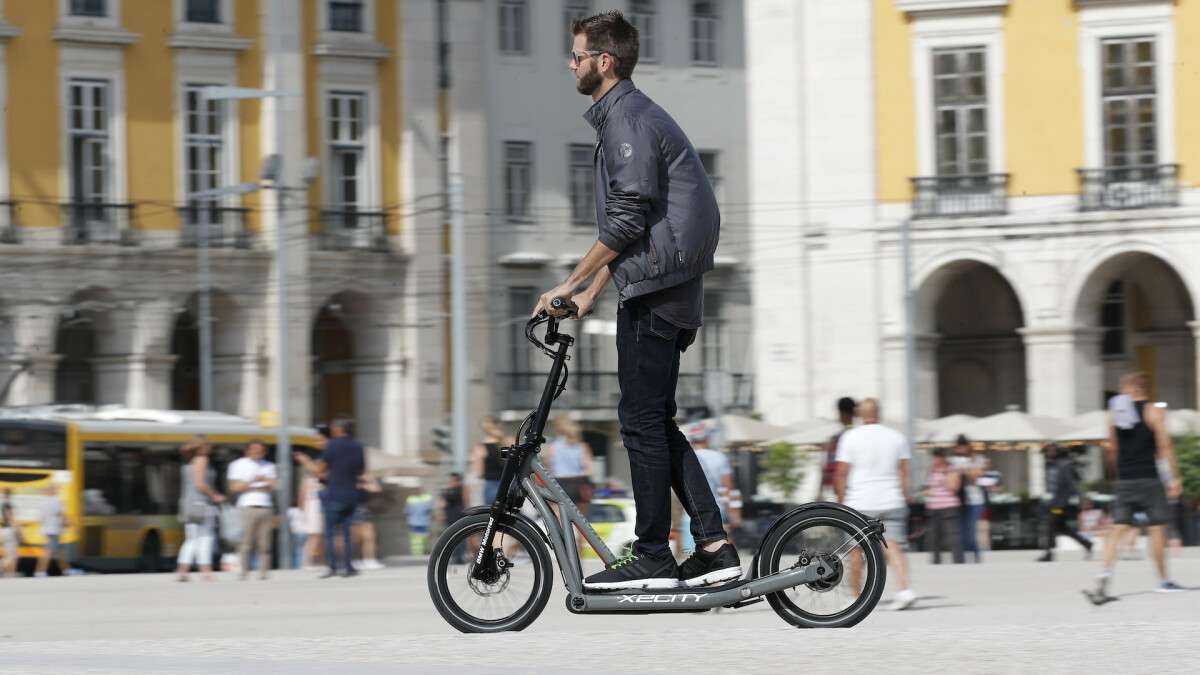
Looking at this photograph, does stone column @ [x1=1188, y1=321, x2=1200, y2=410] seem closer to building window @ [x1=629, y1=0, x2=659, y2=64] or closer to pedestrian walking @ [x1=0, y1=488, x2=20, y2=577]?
building window @ [x1=629, y1=0, x2=659, y2=64]

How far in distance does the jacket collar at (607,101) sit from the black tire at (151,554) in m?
26.2

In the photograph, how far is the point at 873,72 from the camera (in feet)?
134

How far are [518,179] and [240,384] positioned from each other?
9.09 metres

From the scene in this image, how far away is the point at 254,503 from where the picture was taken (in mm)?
25156

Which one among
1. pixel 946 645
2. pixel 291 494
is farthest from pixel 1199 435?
pixel 946 645

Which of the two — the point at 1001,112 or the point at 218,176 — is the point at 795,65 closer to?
the point at 1001,112

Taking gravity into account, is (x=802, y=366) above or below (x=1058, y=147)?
below

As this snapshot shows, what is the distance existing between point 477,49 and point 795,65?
11.7 meters

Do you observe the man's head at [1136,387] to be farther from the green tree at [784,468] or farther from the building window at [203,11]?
the building window at [203,11]

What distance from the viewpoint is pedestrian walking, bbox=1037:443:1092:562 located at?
29422 mm

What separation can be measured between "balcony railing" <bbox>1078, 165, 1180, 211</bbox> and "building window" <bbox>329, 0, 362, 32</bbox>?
16690 mm

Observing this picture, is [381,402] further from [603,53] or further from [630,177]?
[630,177]

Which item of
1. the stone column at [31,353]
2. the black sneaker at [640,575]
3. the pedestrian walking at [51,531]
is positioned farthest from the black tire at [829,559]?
the stone column at [31,353]

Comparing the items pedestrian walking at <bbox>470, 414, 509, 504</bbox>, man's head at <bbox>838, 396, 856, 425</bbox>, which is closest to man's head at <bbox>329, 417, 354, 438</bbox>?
pedestrian walking at <bbox>470, 414, 509, 504</bbox>
